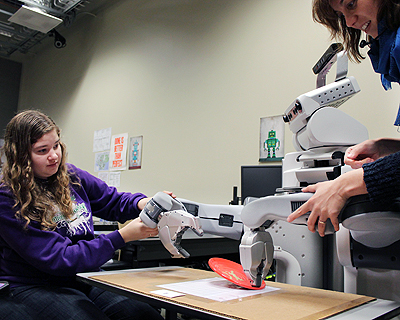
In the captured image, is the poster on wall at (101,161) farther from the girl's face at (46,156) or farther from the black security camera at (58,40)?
the girl's face at (46,156)

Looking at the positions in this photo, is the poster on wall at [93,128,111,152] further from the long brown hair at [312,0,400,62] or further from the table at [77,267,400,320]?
the long brown hair at [312,0,400,62]

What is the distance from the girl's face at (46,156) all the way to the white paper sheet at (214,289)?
71 cm

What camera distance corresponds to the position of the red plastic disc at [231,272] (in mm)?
944

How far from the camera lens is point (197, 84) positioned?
3.22 metres

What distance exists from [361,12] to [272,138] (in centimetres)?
169

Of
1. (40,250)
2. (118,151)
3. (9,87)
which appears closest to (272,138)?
(40,250)

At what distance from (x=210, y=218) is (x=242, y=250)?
0.35 m

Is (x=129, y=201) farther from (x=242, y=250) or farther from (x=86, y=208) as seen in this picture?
(x=242, y=250)

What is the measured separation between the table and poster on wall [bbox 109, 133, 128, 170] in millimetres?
2959

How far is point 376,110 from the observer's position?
211cm

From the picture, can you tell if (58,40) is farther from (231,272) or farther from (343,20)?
(231,272)

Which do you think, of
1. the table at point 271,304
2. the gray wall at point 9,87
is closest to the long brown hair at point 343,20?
the table at point 271,304

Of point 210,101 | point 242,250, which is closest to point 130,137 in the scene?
point 210,101

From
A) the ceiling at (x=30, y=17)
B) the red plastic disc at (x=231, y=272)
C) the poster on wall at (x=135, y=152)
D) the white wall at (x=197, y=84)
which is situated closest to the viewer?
the red plastic disc at (x=231, y=272)
